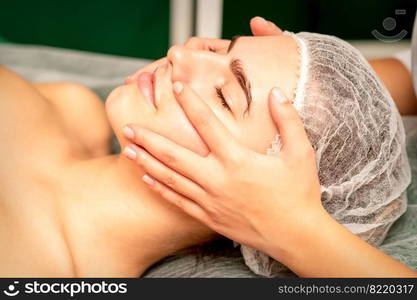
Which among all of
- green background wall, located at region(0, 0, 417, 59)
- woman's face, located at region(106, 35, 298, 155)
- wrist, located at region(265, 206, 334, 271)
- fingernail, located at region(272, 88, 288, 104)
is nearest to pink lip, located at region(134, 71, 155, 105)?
woman's face, located at region(106, 35, 298, 155)

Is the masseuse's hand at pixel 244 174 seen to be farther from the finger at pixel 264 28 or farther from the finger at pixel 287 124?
the finger at pixel 264 28

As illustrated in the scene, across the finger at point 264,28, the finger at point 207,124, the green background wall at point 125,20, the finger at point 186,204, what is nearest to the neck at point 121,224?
the finger at point 186,204

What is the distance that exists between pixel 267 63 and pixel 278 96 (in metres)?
0.10

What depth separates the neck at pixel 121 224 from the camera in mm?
1040

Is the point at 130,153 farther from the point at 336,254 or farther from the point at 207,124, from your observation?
the point at 336,254

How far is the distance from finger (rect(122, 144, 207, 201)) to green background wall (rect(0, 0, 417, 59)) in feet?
5.46

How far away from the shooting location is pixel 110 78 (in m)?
1.84

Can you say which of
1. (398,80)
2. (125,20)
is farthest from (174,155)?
(125,20)

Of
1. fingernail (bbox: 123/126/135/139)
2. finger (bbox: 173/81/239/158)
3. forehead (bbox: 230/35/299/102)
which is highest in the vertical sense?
forehead (bbox: 230/35/299/102)

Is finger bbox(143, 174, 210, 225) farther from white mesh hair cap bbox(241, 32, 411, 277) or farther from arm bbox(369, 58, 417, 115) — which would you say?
arm bbox(369, 58, 417, 115)

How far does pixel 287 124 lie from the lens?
2.84 ft

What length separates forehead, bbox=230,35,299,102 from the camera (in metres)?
0.93

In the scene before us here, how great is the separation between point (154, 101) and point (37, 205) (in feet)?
1.22

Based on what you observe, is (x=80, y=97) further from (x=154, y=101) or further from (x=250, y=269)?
(x=250, y=269)
